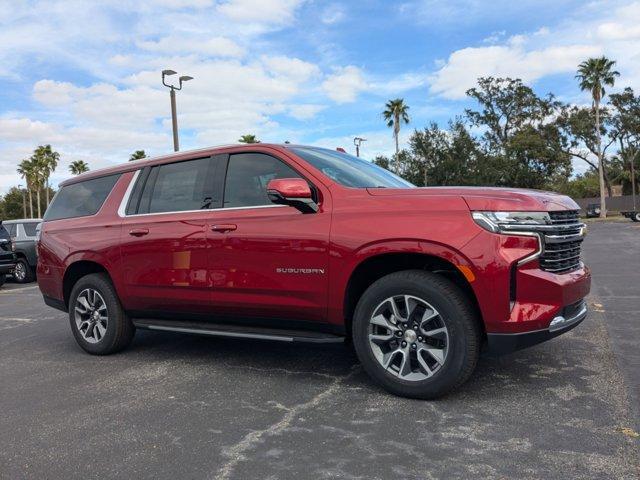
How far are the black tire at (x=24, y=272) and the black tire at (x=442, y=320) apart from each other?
12.8 m

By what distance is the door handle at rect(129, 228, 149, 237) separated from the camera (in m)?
5.12

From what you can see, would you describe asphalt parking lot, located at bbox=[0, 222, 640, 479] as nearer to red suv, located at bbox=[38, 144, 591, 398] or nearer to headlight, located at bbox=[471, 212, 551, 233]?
red suv, located at bbox=[38, 144, 591, 398]

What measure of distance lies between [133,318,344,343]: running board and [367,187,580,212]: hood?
3.81 feet

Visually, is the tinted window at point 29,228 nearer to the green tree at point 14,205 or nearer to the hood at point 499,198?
the hood at point 499,198

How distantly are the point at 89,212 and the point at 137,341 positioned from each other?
5.03 ft

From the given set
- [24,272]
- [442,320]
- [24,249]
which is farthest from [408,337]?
[24,272]

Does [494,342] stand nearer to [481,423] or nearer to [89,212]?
[481,423]

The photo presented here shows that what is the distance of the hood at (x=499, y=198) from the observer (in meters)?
3.65

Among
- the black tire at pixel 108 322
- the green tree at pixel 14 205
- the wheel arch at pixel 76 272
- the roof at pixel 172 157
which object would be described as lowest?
the black tire at pixel 108 322

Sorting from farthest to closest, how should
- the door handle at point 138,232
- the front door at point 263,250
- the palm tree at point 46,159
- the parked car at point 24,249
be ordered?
1. the palm tree at point 46,159
2. the parked car at point 24,249
3. the door handle at point 138,232
4. the front door at point 263,250

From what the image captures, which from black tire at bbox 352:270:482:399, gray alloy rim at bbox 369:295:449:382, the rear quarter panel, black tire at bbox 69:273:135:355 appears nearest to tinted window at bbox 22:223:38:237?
the rear quarter panel

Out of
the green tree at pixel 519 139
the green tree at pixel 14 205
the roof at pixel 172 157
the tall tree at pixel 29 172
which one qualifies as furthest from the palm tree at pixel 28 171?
the roof at pixel 172 157

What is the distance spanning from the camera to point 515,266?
3.59 m

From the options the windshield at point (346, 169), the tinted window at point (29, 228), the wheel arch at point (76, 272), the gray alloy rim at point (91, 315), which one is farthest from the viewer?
the tinted window at point (29, 228)
